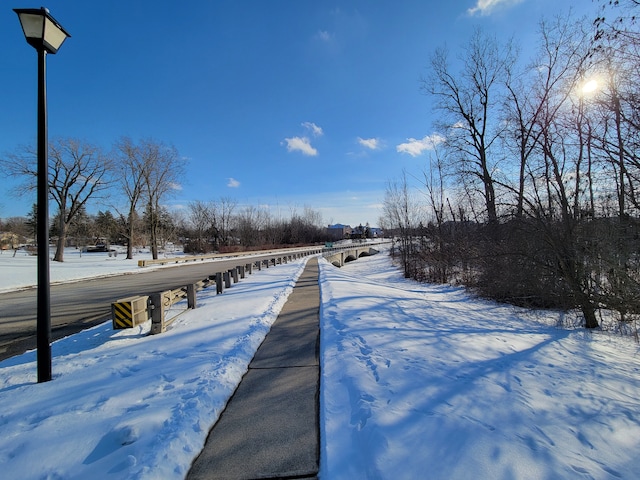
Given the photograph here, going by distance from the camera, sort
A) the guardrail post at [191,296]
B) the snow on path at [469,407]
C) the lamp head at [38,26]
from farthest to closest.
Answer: the guardrail post at [191,296]
the lamp head at [38,26]
the snow on path at [469,407]

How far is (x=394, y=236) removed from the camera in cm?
3956

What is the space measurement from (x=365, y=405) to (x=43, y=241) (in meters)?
4.68

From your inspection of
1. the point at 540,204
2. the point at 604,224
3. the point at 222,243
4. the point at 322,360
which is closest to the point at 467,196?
the point at 540,204

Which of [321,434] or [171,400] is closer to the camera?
[321,434]

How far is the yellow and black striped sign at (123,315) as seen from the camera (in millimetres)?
5672

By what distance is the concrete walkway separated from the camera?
2467 millimetres

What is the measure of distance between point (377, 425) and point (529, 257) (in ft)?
32.0

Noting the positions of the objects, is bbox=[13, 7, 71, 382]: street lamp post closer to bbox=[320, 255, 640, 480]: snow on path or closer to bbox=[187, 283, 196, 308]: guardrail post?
bbox=[320, 255, 640, 480]: snow on path

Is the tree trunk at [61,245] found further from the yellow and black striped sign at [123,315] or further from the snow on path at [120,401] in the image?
the yellow and black striped sign at [123,315]

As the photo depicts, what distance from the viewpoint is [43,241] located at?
406 cm

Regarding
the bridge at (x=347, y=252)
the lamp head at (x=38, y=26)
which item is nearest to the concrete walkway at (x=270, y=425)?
the lamp head at (x=38, y=26)

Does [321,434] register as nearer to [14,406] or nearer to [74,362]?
[14,406]

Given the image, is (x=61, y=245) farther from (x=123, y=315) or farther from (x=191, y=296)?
(x=123, y=315)

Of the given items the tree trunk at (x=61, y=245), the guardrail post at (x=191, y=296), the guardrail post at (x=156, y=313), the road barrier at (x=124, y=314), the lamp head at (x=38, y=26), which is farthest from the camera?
the tree trunk at (x=61, y=245)
